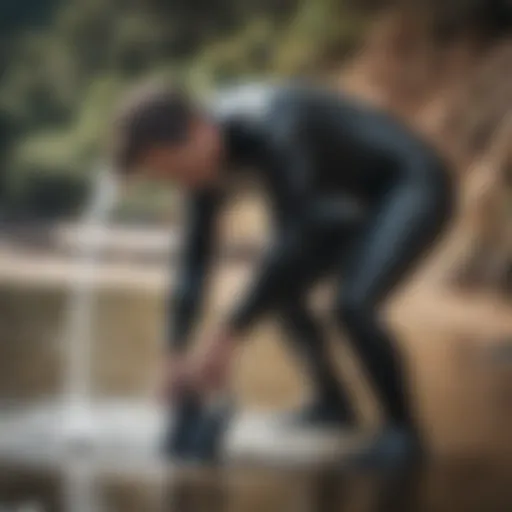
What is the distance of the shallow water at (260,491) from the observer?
4.21 ft

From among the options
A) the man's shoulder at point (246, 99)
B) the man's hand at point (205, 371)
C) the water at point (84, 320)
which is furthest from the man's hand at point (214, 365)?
the man's shoulder at point (246, 99)

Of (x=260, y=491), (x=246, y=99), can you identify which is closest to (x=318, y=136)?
(x=246, y=99)

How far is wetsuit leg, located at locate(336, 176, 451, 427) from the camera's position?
133 centimetres

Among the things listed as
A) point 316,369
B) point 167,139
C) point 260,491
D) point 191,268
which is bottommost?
point 260,491

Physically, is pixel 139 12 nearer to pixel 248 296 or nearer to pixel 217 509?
pixel 248 296

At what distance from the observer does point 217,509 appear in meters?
1.27

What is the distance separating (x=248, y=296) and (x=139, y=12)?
13.7 inches

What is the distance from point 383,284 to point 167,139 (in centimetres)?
29

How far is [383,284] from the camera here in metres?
1.33

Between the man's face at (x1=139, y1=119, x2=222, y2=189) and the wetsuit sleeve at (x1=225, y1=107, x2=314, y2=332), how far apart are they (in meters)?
0.07

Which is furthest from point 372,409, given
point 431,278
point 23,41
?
point 23,41

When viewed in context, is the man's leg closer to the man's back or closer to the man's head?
the man's back

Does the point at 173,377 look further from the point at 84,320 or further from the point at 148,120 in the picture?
the point at 148,120

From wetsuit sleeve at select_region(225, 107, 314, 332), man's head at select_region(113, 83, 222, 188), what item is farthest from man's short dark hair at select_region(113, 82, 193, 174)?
wetsuit sleeve at select_region(225, 107, 314, 332)
